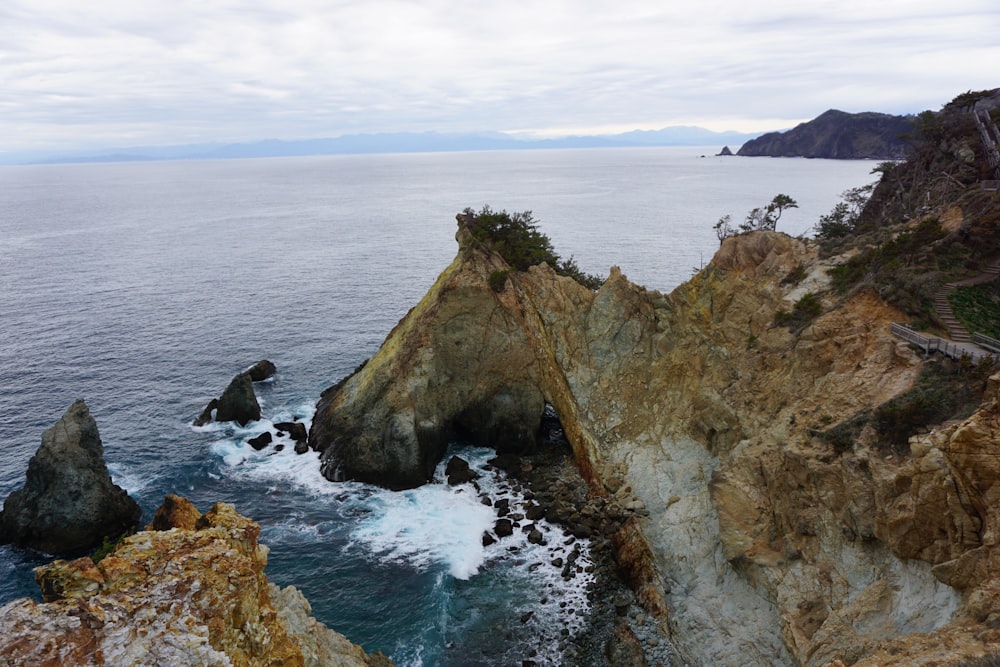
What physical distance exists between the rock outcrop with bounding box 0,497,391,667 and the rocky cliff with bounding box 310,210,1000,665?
59.1 feet

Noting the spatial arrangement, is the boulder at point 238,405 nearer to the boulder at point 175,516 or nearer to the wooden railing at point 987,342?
the boulder at point 175,516

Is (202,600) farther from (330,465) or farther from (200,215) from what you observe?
(200,215)

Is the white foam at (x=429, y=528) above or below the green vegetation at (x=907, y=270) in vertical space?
below

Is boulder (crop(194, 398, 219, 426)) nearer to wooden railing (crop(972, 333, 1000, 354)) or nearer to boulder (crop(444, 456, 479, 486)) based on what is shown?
boulder (crop(444, 456, 479, 486))

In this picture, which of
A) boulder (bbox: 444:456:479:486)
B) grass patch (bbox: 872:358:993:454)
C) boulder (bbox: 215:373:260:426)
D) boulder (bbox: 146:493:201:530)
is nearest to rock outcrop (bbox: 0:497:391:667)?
boulder (bbox: 146:493:201:530)

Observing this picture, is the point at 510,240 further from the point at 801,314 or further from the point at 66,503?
the point at 66,503

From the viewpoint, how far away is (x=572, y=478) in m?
38.6

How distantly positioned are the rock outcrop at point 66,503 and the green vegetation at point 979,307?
44358mm

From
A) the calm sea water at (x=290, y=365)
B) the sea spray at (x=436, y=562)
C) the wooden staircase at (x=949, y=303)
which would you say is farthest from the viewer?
the calm sea water at (x=290, y=365)

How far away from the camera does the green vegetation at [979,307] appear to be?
26469 millimetres

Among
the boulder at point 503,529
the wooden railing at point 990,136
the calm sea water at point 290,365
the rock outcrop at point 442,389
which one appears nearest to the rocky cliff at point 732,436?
the rock outcrop at point 442,389

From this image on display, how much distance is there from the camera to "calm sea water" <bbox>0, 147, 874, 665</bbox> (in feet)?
96.9

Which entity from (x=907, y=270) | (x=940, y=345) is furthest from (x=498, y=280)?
(x=940, y=345)

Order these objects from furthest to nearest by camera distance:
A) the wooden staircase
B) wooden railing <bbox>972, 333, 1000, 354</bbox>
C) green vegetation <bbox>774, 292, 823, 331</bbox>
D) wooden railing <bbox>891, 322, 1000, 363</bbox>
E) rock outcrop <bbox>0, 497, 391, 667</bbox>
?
1. green vegetation <bbox>774, 292, 823, 331</bbox>
2. the wooden staircase
3. wooden railing <bbox>972, 333, 1000, 354</bbox>
4. wooden railing <bbox>891, 322, 1000, 363</bbox>
5. rock outcrop <bbox>0, 497, 391, 667</bbox>
